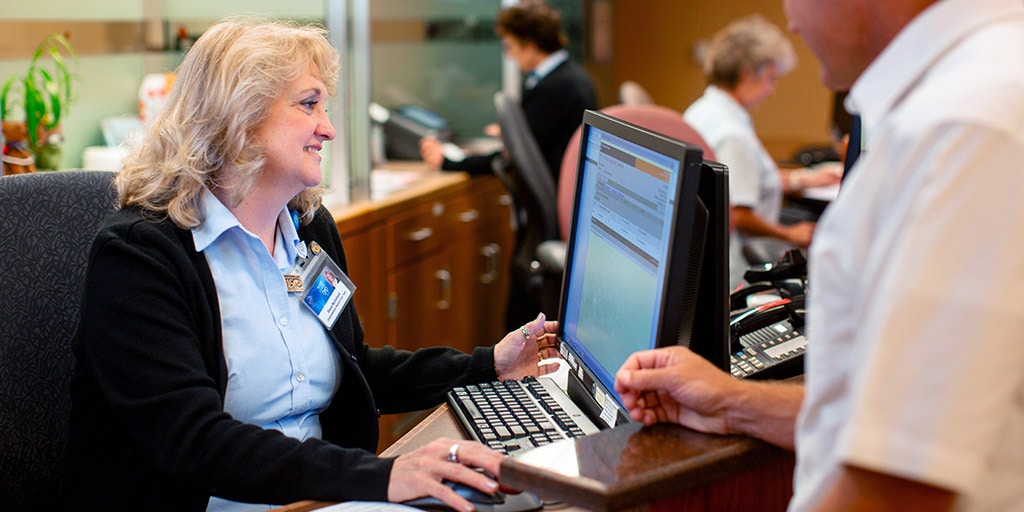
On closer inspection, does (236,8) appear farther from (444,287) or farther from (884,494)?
(884,494)

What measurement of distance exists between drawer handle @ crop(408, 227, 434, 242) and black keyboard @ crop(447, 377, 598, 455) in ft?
6.33

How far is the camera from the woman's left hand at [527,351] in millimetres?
1602

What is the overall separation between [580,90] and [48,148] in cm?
237

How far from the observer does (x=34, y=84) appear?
2.52m

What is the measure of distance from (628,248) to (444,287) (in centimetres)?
266

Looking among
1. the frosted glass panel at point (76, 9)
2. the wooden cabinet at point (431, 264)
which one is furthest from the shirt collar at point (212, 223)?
the frosted glass panel at point (76, 9)

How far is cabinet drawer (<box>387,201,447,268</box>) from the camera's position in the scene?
131 inches

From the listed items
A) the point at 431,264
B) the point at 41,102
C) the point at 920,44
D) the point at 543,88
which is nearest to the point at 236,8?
the point at 41,102

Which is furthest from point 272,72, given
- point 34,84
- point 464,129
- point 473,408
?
point 464,129

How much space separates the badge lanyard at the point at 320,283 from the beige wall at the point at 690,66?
5538 mm

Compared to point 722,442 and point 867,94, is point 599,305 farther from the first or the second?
point 867,94

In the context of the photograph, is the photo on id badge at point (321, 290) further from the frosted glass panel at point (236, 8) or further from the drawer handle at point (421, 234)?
the drawer handle at point (421, 234)

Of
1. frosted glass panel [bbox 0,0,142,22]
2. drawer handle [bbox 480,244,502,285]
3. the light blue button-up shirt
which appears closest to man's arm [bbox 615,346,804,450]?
the light blue button-up shirt

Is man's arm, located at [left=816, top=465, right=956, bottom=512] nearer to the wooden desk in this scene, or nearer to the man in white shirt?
the man in white shirt
